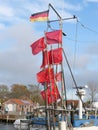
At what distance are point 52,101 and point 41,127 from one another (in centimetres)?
703

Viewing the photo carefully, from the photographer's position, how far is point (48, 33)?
25031 mm

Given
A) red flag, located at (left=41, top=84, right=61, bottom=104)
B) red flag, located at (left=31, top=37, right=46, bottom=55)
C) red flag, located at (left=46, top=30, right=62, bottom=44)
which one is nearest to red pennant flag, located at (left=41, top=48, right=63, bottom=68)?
red flag, located at (left=31, top=37, right=46, bottom=55)

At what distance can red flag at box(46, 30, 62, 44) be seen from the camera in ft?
81.0

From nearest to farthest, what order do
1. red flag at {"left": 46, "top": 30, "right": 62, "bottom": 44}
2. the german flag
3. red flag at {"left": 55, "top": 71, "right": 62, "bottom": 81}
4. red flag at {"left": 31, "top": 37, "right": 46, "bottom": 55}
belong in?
1. red flag at {"left": 46, "top": 30, "right": 62, "bottom": 44}
2. red flag at {"left": 31, "top": 37, "right": 46, "bottom": 55}
3. the german flag
4. red flag at {"left": 55, "top": 71, "right": 62, "bottom": 81}

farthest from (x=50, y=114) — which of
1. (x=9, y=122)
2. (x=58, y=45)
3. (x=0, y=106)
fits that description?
(x=0, y=106)

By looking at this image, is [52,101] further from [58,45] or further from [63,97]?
[58,45]

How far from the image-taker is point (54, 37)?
2489 cm

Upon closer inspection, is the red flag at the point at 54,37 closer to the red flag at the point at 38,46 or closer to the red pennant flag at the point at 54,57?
the red flag at the point at 38,46

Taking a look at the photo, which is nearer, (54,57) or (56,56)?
(56,56)

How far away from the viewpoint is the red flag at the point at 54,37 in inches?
973

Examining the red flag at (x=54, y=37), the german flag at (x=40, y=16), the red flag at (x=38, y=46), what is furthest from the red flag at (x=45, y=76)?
the german flag at (x=40, y=16)

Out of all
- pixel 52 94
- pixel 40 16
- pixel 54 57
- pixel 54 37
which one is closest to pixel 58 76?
pixel 54 57

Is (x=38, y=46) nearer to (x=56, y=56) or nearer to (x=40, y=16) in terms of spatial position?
(x=56, y=56)

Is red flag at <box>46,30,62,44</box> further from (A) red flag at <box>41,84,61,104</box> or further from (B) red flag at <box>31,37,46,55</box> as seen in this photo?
(A) red flag at <box>41,84,61,104</box>
